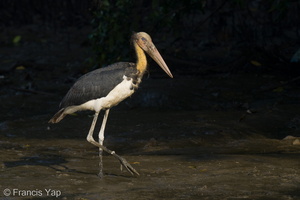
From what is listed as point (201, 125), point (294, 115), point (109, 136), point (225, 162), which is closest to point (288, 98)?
point (294, 115)

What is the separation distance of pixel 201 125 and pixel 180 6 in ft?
7.71

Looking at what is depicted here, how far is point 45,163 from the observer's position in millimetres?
6180

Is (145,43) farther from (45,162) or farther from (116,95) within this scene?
(45,162)

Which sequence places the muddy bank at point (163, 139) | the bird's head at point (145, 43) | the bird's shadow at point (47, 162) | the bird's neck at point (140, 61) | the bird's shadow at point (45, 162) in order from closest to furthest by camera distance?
1. the muddy bank at point (163, 139)
2. the bird's shadow at point (47, 162)
3. the bird's shadow at point (45, 162)
4. the bird's neck at point (140, 61)
5. the bird's head at point (145, 43)

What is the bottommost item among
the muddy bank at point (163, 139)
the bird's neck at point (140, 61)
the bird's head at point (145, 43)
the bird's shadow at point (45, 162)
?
the bird's shadow at point (45, 162)

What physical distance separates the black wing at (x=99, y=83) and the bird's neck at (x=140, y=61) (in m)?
0.07

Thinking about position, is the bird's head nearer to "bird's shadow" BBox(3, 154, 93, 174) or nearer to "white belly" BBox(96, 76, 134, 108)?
"white belly" BBox(96, 76, 134, 108)

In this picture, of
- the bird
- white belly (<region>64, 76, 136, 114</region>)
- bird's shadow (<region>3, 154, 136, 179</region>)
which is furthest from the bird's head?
bird's shadow (<region>3, 154, 136, 179</region>)

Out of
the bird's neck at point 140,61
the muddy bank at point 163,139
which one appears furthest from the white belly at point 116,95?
the muddy bank at point 163,139

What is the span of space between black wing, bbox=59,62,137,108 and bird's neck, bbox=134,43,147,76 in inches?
2.9

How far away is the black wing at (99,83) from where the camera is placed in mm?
5988

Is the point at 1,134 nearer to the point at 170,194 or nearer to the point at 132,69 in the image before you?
the point at 132,69

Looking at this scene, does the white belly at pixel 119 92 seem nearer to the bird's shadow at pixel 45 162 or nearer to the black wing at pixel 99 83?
the black wing at pixel 99 83

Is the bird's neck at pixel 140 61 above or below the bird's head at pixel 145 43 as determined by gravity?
below
